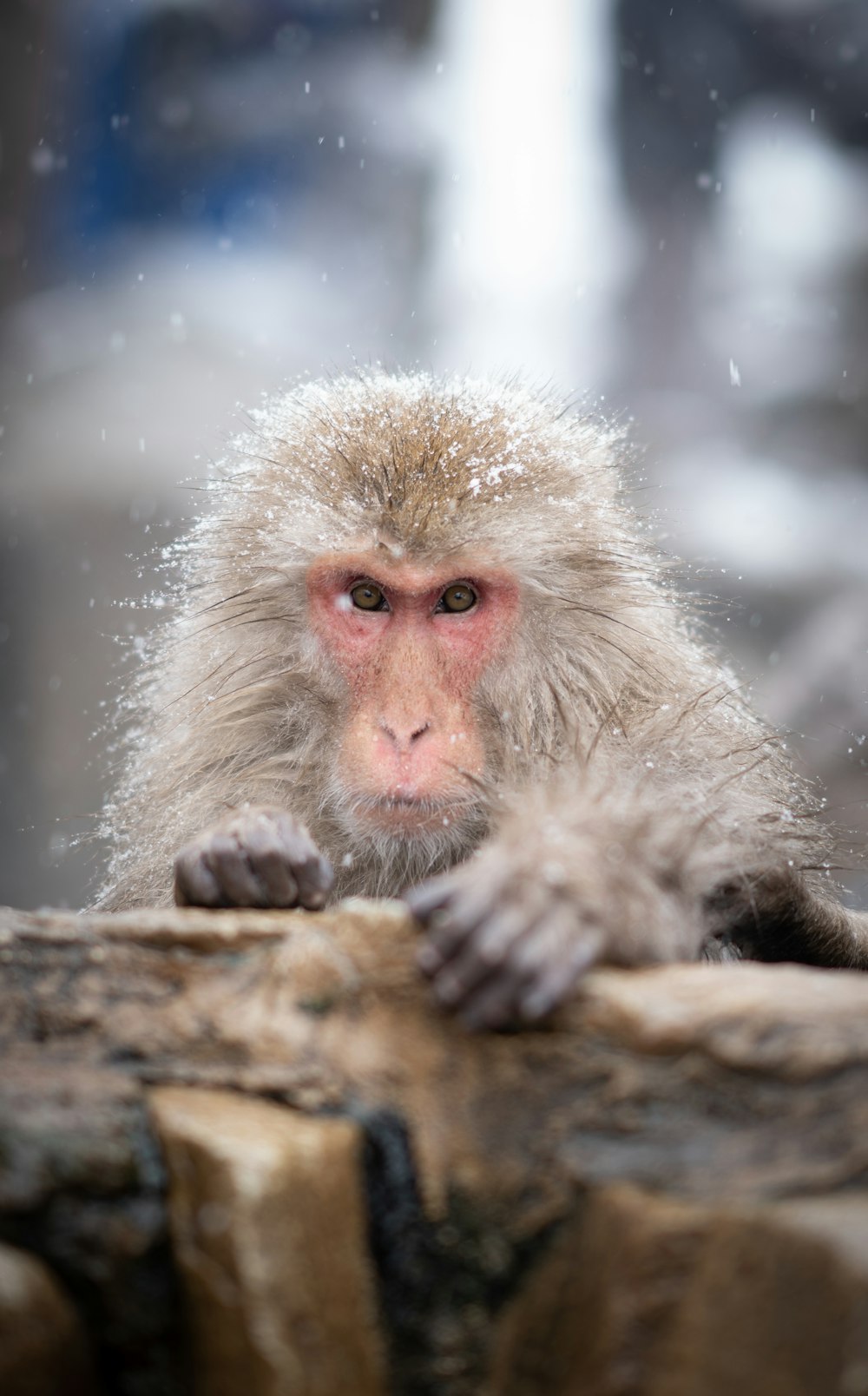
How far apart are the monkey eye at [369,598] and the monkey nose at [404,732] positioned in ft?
1.25

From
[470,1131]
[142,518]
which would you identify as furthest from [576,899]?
[142,518]

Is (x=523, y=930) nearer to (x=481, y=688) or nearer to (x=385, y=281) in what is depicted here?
(x=481, y=688)

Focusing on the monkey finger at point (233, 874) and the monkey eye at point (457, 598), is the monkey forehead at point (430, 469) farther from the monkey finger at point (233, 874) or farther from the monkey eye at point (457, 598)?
the monkey finger at point (233, 874)

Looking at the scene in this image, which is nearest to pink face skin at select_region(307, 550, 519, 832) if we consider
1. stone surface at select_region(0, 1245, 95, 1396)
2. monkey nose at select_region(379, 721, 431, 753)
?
monkey nose at select_region(379, 721, 431, 753)

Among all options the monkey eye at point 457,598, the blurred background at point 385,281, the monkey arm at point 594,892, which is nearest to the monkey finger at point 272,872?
the monkey arm at point 594,892

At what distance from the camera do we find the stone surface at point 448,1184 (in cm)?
155

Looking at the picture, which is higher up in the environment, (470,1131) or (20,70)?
(20,70)

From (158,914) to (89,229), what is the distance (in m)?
8.68

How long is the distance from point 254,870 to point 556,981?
2.64 ft

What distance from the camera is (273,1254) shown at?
5.20ft

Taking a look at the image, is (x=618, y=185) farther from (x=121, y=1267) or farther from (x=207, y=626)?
(x=121, y=1267)

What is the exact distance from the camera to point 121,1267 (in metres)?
1.69

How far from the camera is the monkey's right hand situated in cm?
238

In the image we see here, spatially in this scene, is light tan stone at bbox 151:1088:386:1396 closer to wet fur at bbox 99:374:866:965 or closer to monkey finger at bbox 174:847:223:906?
monkey finger at bbox 174:847:223:906
